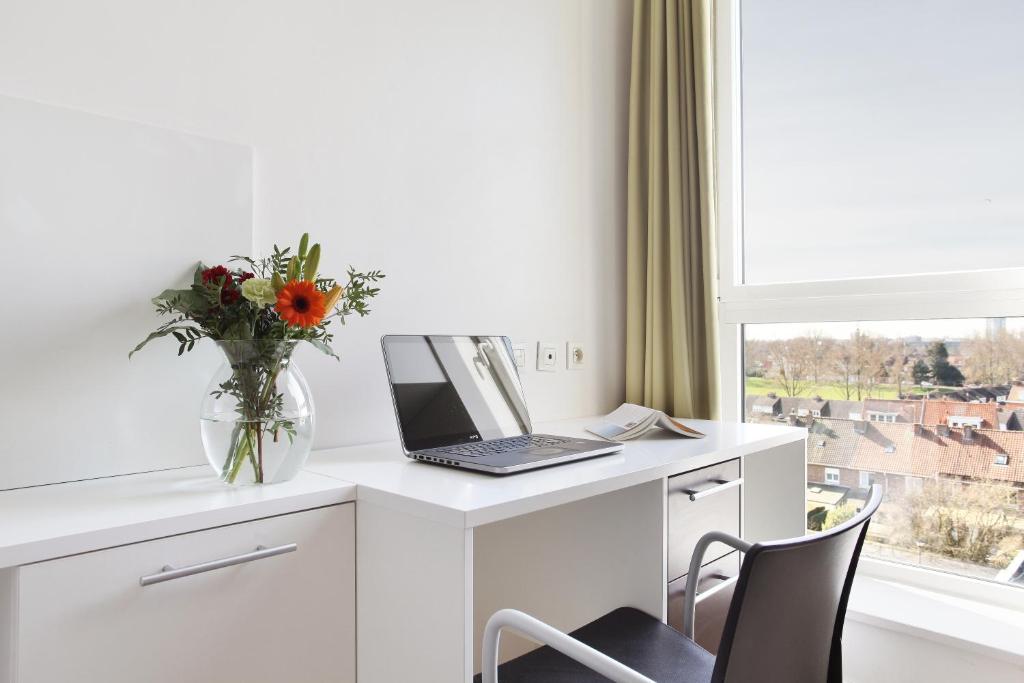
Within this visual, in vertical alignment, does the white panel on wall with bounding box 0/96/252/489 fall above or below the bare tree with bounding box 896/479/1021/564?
above

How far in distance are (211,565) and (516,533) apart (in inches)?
38.9

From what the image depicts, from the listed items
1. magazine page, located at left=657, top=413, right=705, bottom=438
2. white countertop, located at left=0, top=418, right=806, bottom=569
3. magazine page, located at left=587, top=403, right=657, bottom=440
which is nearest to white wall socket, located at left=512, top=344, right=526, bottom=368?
magazine page, located at left=587, top=403, right=657, bottom=440

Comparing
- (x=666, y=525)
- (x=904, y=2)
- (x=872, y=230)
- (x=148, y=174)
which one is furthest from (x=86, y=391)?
(x=904, y=2)

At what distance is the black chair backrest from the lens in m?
0.85

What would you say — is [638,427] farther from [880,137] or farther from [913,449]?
[880,137]

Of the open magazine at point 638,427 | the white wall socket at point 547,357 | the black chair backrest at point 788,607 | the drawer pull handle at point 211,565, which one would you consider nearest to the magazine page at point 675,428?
the open magazine at point 638,427

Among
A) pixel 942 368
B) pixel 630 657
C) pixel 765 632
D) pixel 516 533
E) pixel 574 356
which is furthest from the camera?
pixel 574 356

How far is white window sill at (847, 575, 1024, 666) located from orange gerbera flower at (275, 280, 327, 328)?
169cm

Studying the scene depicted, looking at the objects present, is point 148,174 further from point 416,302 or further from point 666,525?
point 666,525

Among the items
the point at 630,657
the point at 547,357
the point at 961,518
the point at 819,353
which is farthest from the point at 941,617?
the point at 547,357

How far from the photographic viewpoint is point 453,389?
160 cm

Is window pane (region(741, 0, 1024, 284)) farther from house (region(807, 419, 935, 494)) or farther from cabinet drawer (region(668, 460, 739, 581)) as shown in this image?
cabinet drawer (region(668, 460, 739, 581))

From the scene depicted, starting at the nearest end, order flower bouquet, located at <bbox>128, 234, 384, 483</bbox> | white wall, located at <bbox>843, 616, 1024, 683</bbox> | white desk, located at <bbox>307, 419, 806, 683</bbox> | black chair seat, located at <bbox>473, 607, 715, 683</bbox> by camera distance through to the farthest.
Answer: white desk, located at <bbox>307, 419, 806, 683</bbox>, flower bouquet, located at <bbox>128, 234, 384, 483</bbox>, black chair seat, located at <bbox>473, 607, 715, 683</bbox>, white wall, located at <bbox>843, 616, 1024, 683</bbox>

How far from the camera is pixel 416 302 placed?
1723 mm
